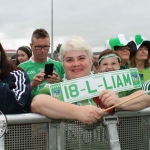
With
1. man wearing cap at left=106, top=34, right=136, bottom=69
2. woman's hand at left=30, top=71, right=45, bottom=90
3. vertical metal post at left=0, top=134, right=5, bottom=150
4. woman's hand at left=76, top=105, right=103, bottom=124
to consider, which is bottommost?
vertical metal post at left=0, top=134, right=5, bottom=150

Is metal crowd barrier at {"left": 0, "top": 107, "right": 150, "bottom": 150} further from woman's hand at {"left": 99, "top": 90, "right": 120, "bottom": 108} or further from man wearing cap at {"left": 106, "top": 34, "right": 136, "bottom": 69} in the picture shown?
man wearing cap at {"left": 106, "top": 34, "right": 136, "bottom": 69}

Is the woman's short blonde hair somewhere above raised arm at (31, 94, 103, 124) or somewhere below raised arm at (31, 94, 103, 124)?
above

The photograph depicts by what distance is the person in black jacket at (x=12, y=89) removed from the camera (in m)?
1.91

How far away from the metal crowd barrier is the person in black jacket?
268 millimetres

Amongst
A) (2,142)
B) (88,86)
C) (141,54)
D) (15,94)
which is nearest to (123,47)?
(141,54)

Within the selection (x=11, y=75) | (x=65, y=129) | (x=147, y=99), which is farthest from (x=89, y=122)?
(x=11, y=75)

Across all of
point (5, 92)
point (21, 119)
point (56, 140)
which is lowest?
point (56, 140)

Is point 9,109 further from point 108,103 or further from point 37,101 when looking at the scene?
point 108,103

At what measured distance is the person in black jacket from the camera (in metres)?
1.91

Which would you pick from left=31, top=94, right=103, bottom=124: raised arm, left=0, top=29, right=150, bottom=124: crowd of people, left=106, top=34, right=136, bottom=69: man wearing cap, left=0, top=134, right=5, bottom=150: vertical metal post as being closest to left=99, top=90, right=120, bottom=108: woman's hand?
left=0, top=29, right=150, bottom=124: crowd of people

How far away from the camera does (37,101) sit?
1.91 m

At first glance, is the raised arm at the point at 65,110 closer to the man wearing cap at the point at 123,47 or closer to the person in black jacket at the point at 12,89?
the person in black jacket at the point at 12,89

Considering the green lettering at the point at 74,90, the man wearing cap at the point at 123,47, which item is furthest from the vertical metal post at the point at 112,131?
the man wearing cap at the point at 123,47

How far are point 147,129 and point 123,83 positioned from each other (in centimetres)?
32
